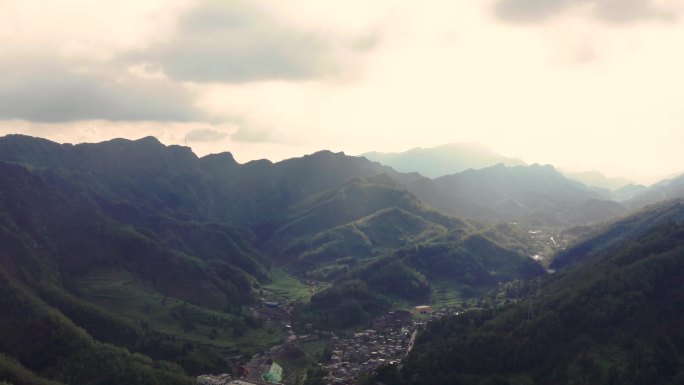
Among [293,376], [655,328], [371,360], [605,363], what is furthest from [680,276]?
[293,376]

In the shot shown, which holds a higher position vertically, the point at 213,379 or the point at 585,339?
the point at 585,339

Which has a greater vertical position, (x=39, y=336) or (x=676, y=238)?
(x=676, y=238)

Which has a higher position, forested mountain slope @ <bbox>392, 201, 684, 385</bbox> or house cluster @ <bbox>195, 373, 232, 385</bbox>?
forested mountain slope @ <bbox>392, 201, 684, 385</bbox>

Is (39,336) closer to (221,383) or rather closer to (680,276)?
(221,383)

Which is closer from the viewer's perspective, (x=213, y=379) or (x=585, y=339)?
(x=585, y=339)

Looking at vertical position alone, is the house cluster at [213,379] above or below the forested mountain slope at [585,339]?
below

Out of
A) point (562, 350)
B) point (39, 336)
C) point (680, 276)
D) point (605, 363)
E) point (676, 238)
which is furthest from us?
point (676, 238)

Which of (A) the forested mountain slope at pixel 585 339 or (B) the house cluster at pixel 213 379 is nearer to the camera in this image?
(A) the forested mountain slope at pixel 585 339

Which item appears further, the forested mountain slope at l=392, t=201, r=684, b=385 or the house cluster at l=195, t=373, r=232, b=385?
the house cluster at l=195, t=373, r=232, b=385

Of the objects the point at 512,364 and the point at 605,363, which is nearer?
the point at 605,363

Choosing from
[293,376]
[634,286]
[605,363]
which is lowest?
[293,376]

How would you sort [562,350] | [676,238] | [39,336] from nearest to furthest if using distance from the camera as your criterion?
[562,350] → [39,336] → [676,238]
